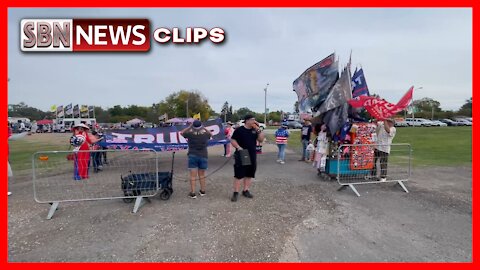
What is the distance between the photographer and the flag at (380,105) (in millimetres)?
5570

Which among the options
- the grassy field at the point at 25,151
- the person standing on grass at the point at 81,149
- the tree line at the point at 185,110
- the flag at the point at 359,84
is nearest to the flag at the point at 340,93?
the flag at the point at 359,84

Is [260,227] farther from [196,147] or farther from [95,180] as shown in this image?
[95,180]

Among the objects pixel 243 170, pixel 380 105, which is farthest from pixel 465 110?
pixel 243 170

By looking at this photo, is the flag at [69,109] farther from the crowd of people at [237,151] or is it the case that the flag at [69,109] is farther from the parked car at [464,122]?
the parked car at [464,122]

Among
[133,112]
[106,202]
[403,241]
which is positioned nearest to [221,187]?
[106,202]

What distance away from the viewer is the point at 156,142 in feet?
27.7

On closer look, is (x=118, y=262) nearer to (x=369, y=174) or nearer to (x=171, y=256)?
(x=171, y=256)

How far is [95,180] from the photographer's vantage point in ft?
20.7

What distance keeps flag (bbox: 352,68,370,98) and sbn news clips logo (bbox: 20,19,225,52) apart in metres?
4.90

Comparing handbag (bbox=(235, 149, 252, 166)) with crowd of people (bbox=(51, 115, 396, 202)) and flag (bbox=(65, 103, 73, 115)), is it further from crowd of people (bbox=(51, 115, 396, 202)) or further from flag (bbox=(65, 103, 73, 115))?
flag (bbox=(65, 103, 73, 115))

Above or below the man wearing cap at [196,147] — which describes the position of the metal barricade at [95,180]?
below

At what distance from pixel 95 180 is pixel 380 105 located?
283 inches

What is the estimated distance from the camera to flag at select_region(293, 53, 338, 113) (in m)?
6.40

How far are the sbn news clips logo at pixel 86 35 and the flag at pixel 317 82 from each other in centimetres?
401
